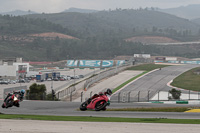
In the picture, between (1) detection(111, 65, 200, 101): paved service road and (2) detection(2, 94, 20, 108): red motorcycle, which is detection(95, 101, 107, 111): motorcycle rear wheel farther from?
(1) detection(111, 65, 200, 101): paved service road

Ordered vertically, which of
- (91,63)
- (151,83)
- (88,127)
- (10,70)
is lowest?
(151,83)

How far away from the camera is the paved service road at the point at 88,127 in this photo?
55.1ft

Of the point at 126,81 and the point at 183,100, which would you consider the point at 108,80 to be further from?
the point at 183,100

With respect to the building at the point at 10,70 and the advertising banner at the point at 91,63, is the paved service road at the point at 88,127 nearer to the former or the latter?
the building at the point at 10,70

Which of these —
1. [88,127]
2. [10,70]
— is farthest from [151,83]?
[88,127]

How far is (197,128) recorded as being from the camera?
17609 mm

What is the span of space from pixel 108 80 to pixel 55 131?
68.5 meters

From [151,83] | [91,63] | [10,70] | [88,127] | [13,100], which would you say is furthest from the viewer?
[91,63]

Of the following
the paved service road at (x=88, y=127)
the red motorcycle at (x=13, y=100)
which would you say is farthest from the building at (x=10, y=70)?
the paved service road at (x=88, y=127)

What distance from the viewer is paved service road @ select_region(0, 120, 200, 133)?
1678 cm

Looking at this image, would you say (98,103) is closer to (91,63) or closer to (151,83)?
(151,83)

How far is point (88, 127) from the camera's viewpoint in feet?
59.1

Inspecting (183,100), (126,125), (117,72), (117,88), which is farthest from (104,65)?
(126,125)

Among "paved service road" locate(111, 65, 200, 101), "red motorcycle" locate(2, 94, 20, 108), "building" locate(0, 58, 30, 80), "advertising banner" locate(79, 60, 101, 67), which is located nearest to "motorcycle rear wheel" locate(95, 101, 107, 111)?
"red motorcycle" locate(2, 94, 20, 108)
